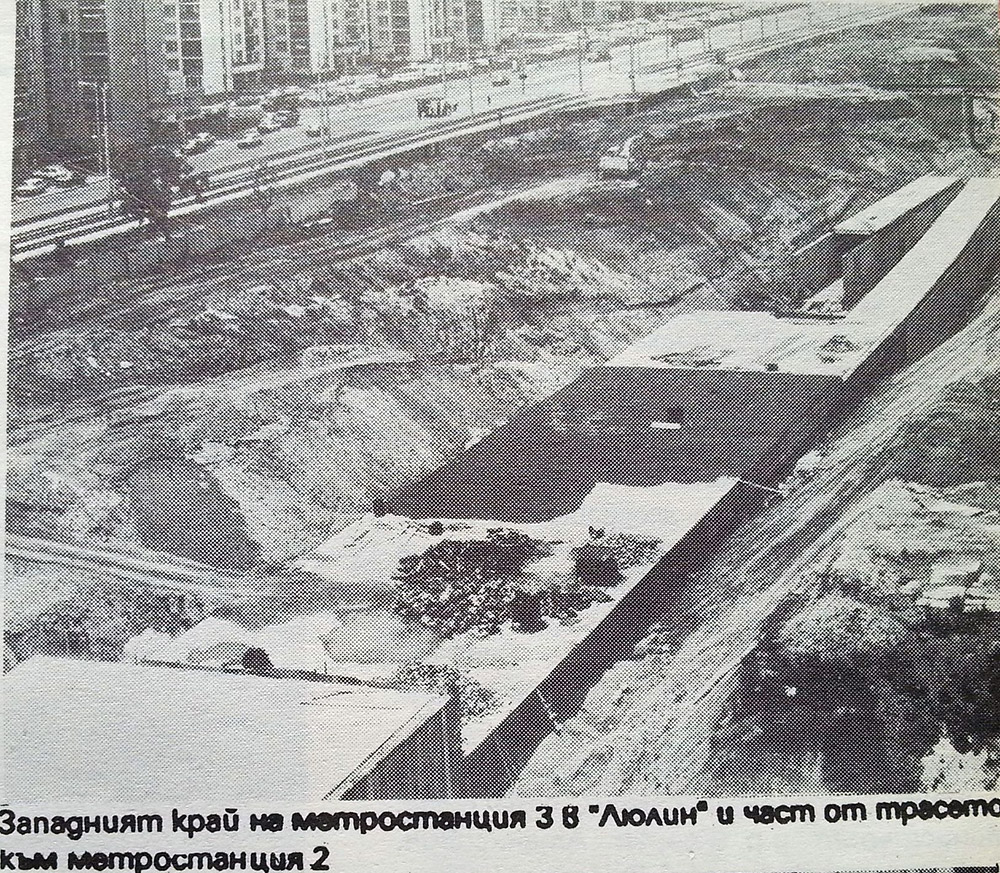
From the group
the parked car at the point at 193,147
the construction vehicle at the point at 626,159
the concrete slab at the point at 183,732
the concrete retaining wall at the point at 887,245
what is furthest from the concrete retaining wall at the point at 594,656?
the parked car at the point at 193,147

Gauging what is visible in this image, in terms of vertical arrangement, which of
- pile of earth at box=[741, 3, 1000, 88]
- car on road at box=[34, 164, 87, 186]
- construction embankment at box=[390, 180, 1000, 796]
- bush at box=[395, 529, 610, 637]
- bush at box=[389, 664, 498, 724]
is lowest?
bush at box=[389, 664, 498, 724]

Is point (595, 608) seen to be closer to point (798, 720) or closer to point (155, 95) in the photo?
point (798, 720)

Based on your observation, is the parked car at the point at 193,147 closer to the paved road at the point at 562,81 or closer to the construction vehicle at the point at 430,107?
the paved road at the point at 562,81

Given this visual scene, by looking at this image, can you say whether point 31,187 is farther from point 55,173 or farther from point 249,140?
point 249,140

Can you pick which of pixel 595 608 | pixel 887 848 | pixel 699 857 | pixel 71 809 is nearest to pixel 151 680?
pixel 71 809

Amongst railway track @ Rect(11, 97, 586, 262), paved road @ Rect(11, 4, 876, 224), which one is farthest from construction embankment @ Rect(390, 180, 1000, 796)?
railway track @ Rect(11, 97, 586, 262)

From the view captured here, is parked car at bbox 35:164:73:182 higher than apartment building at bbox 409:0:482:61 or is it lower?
lower

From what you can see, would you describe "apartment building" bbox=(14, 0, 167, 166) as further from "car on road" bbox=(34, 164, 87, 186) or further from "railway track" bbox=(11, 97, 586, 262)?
"railway track" bbox=(11, 97, 586, 262)
